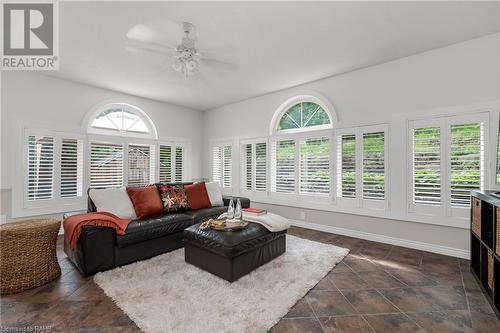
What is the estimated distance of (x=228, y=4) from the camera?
2227 millimetres

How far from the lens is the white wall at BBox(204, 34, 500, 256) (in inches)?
110

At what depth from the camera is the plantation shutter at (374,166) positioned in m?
3.46

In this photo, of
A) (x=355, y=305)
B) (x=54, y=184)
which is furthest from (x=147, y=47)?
(x=355, y=305)

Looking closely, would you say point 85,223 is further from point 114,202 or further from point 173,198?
point 173,198

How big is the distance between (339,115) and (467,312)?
2962mm

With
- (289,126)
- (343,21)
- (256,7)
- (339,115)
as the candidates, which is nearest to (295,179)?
(289,126)

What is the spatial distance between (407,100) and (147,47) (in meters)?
3.72

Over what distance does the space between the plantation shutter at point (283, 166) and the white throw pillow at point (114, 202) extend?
107 inches

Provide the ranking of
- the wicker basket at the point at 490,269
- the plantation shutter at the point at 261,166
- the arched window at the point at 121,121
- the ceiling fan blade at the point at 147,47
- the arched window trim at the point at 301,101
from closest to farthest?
the wicker basket at the point at 490,269 → the ceiling fan blade at the point at 147,47 → the arched window trim at the point at 301,101 → the arched window at the point at 121,121 → the plantation shutter at the point at 261,166

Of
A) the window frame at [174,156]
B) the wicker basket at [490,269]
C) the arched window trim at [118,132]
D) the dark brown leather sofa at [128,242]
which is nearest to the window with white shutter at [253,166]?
the window frame at [174,156]

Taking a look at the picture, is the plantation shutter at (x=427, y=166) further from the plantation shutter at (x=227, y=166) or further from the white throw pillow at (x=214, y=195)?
the plantation shutter at (x=227, y=166)

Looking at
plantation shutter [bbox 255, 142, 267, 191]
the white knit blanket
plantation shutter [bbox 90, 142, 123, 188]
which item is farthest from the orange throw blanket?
plantation shutter [bbox 255, 142, 267, 191]

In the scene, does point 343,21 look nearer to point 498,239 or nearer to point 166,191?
point 498,239

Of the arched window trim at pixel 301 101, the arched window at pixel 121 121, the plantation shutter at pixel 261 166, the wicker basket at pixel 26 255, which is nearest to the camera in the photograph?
the wicker basket at pixel 26 255
